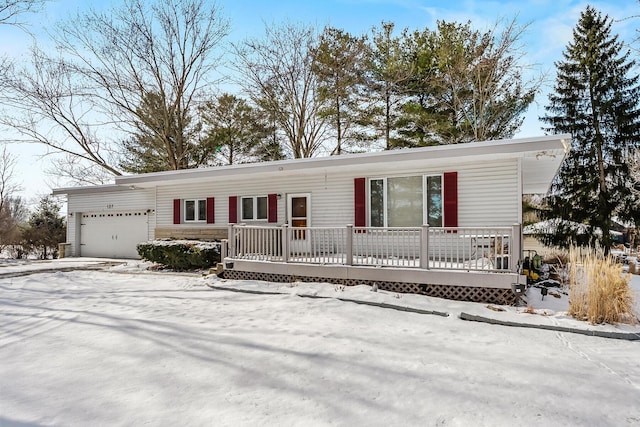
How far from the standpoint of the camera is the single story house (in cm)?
695

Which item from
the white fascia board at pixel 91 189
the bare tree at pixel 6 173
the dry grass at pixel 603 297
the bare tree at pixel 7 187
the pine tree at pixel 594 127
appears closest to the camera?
the dry grass at pixel 603 297

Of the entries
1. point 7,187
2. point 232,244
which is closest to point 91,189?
point 232,244

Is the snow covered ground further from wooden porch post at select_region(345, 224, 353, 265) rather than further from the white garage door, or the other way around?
the white garage door

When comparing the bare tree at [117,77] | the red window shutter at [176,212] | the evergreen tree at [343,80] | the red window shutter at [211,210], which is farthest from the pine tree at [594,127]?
the bare tree at [117,77]

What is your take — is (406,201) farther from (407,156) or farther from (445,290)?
(445,290)

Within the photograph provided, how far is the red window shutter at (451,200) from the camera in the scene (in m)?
8.10

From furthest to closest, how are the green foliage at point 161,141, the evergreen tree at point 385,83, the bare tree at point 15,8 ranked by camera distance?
the green foliage at point 161,141 < the evergreen tree at point 385,83 < the bare tree at point 15,8

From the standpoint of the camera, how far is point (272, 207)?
10453mm

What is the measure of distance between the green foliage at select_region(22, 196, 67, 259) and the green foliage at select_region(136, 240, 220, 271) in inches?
379

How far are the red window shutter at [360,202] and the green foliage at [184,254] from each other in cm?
410

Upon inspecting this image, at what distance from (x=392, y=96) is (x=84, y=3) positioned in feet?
47.5

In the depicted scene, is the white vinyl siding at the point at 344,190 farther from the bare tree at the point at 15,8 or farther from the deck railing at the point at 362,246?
the bare tree at the point at 15,8

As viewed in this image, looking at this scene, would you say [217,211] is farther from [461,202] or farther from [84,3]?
[84,3]

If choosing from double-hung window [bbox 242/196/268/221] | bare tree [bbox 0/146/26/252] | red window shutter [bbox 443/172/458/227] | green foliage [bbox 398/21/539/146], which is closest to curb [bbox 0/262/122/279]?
double-hung window [bbox 242/196/268/221]
